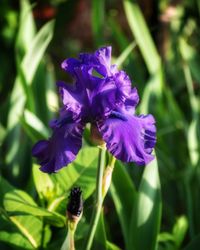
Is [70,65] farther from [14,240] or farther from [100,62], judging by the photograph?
[14,240]

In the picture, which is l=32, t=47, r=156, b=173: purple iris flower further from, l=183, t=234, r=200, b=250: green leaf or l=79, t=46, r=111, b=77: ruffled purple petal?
l=183, t=234, r=200, b=250: green leaf

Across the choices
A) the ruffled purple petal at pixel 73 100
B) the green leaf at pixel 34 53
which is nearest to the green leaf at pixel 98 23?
the green leaf at pixel 34 53

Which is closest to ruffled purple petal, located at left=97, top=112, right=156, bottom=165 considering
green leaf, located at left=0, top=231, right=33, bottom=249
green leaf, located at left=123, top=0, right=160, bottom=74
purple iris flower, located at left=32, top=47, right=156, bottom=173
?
purple iris flower, located at left=32, top=47, right=156, bottom=173

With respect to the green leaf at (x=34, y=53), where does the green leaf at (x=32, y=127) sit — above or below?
Answer: below

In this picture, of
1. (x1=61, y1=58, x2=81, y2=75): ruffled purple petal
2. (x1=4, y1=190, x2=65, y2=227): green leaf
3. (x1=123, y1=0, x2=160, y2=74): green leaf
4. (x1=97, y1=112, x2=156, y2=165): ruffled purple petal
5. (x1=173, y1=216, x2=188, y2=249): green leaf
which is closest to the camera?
(x1=97, y1=112, x2=156, y2=165): ruffled purple petal

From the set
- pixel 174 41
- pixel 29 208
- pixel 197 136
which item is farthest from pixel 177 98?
pixel 29 208

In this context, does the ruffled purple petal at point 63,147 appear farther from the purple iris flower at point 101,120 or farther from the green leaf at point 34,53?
the green leaf at point 34,53
